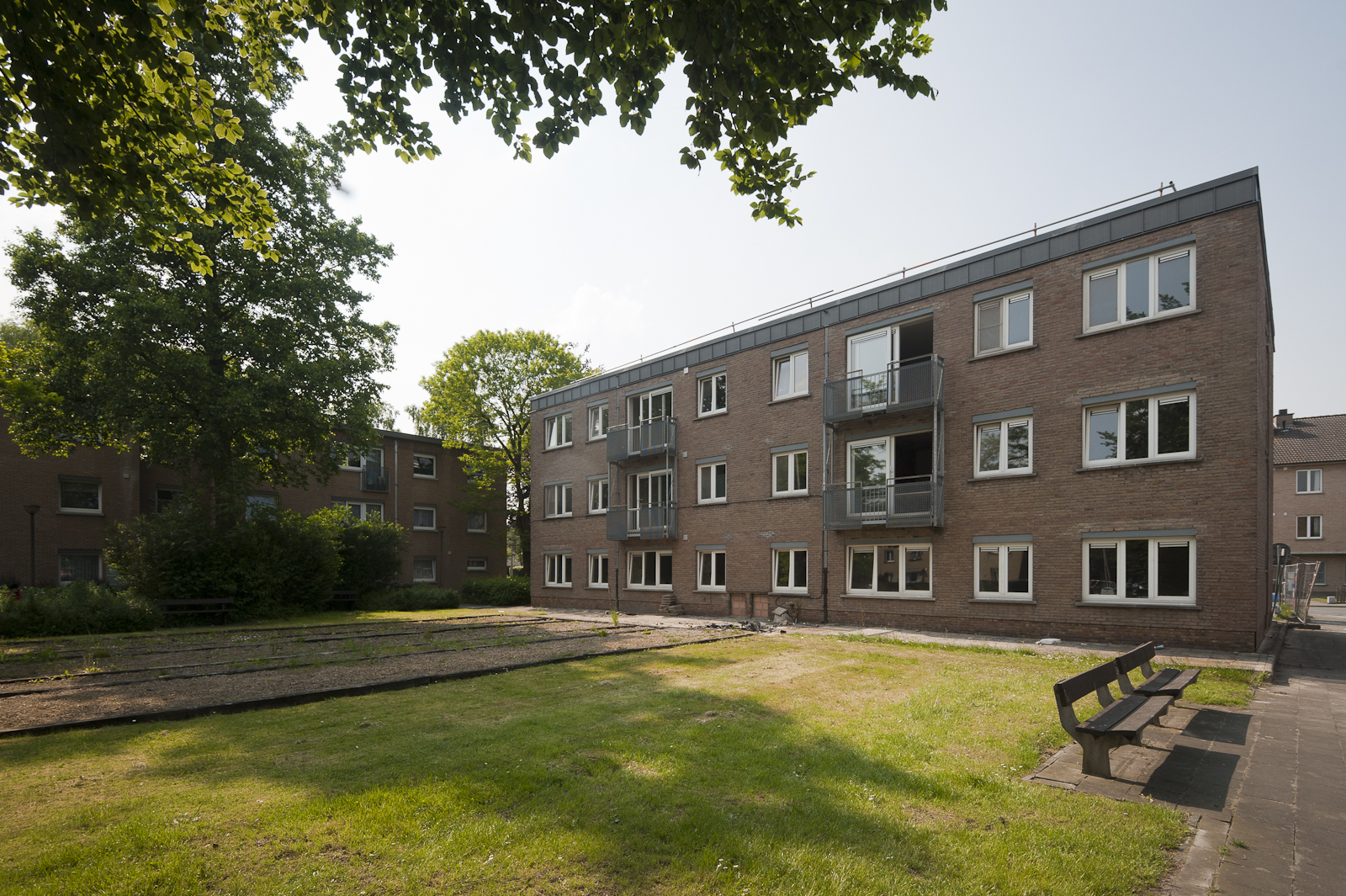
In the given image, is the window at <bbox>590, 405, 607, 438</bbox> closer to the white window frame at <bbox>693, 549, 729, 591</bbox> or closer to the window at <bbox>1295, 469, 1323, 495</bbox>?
the white window frame at <bbox>693, 549, 729, 591</bbox>

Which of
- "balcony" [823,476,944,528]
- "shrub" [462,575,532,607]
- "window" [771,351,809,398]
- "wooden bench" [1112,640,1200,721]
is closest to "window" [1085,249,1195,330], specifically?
"balcony" [823,476,944,528]

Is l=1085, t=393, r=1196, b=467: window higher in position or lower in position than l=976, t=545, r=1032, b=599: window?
higher

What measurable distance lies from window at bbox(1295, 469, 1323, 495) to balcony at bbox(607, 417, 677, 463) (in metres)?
42.4

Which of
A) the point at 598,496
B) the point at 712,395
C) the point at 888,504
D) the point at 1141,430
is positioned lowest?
the point at 598,496

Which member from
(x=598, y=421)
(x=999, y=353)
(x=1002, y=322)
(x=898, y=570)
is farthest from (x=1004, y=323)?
(x=598, y=421)

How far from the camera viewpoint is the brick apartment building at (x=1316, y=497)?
137ft

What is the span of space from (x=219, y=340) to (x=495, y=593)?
56.7 ft

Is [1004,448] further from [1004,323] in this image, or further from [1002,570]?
[1004,323]

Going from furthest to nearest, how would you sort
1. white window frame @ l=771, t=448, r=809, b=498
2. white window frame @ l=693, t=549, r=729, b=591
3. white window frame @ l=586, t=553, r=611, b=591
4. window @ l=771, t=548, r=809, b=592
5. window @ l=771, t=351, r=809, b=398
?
white window frame @ l=586, t=553, r=611, b=591, white window frame @ l=693, t=549, r=729, b=591, window @ l=771, t=351, r=809, b=398, white window frame @ l=771, t=448, r=809, b=498, window @ l=771, t=548, r=809, b=592

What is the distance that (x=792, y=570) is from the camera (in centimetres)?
2172

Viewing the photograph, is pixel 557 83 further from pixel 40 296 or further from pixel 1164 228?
pixel 40 296

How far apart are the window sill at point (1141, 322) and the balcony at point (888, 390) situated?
3.41m

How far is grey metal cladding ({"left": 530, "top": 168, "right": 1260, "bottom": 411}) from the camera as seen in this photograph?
14.0 m

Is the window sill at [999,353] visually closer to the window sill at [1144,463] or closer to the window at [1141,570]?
the window sill at [1144,463]
